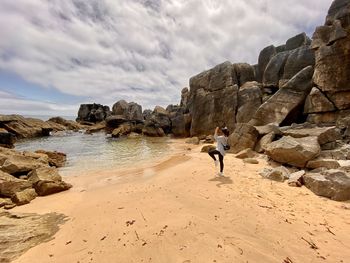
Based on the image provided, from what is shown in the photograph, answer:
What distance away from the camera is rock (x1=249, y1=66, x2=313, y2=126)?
1911 centimetres

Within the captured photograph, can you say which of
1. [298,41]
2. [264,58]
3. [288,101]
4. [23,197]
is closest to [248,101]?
[264,58]

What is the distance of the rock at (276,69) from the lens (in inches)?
984

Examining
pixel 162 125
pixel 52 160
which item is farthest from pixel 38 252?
pixel 162 125

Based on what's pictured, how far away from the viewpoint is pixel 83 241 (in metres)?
5.83

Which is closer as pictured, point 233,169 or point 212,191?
point 212,191

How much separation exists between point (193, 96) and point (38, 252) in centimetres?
3317

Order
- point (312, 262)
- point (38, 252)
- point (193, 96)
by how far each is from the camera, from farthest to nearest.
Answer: point (193, 96) → point (38, 252) → point (312, 262)

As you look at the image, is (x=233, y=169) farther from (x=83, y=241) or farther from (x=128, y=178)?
(x=83, y=241)

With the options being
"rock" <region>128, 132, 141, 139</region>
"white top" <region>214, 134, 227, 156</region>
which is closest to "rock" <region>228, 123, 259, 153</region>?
"white top" <region>214, 134, 227, 156</region>

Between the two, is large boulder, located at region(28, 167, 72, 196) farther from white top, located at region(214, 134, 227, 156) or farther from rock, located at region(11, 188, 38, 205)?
white top, located at region(214, 134, 227, 156)

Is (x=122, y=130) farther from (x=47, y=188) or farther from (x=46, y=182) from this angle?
(x=47, y=188)

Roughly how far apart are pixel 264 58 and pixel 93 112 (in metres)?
59.6

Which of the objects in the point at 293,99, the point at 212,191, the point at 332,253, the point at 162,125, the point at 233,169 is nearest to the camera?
the point at 332,253

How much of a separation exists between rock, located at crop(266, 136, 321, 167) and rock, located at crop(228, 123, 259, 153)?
4.26 metres
